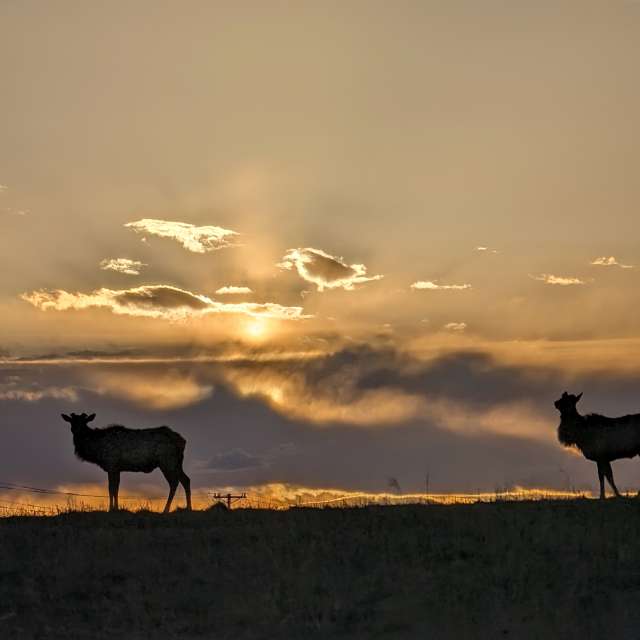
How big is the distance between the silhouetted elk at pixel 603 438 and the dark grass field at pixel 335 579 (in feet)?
29.9

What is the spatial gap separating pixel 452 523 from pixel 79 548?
8149 mm

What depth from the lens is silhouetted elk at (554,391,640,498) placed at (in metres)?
32.0

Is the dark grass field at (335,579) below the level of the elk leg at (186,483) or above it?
below

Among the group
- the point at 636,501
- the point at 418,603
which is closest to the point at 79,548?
the point at 418,603

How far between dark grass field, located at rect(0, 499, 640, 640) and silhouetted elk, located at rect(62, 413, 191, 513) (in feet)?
33.5

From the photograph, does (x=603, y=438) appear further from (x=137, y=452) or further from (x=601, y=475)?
(x=137, y=452)

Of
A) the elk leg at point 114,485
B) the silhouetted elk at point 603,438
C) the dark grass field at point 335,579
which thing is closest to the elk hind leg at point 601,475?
the silhouetted elk at point 603,438

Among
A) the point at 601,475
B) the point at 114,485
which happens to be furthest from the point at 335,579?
the point at 114,485

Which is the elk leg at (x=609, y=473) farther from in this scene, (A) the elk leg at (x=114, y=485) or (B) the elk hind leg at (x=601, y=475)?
(A) the elk leg at (x=114, y=485)

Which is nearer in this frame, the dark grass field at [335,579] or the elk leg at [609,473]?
the dark grass field at [335,579]

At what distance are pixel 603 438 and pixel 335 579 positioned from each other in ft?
56.2

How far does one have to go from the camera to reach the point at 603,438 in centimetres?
3228

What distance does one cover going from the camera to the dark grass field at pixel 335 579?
15992 mm

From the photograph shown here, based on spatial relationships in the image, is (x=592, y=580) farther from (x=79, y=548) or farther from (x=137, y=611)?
(x=79, y=548)
